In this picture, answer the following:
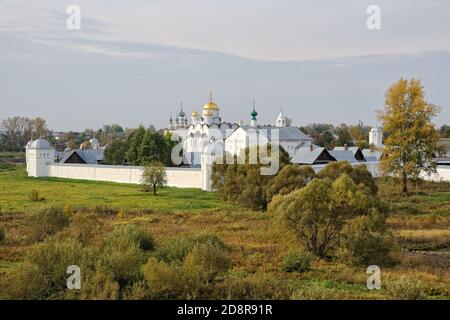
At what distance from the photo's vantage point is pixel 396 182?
3003 cm

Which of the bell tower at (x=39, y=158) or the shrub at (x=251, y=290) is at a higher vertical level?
the bell tower at (x=39, y=158)

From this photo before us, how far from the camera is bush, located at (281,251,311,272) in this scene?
12.8m

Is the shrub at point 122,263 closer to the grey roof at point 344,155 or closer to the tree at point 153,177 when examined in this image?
the tree at point 153,177

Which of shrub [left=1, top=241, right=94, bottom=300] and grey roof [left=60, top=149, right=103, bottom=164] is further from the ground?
grey roof [left=60, top=149, right=103, bottom=164]

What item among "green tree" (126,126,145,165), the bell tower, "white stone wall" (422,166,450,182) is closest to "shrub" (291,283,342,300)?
"white stone wall" (422,166,450,182)

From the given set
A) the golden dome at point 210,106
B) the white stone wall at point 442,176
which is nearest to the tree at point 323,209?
the white stone wall at point 442,176

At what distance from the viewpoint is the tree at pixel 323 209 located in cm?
1411

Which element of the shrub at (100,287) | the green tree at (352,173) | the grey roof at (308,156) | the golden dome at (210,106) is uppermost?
the golden dome at (210,106)

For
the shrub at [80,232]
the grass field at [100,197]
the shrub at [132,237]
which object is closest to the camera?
the shrub at [132,237]

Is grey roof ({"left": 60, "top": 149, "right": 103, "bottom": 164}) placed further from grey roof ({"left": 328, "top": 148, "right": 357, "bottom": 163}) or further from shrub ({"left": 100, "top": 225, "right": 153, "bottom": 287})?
shrub ({"left": 100, "top": 225, "right": 153, "bottom": 287})

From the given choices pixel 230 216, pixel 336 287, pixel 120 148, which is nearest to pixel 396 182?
pixel 230 216

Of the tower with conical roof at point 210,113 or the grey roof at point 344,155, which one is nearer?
the grey roof at point 344,155

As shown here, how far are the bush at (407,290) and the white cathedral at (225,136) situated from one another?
25.9 metres

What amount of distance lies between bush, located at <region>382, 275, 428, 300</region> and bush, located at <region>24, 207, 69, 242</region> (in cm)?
971
